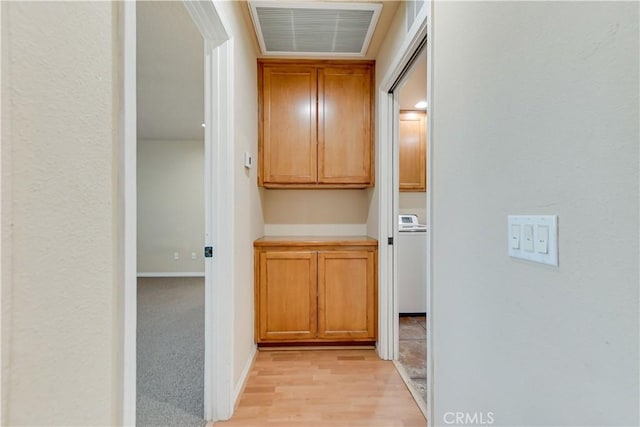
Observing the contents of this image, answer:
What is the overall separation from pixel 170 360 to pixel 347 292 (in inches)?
57.1

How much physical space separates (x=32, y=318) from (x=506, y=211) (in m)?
1.12

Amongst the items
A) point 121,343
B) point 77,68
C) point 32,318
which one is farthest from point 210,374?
point 77,68

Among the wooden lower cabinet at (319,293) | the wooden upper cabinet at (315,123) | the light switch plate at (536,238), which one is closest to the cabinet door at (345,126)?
the wooden upper cabinet at (315,123)

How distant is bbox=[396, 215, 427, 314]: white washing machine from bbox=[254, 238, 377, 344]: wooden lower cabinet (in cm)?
86

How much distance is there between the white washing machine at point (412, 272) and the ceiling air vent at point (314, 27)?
6.03 feet

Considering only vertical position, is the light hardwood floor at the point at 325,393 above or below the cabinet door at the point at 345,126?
below

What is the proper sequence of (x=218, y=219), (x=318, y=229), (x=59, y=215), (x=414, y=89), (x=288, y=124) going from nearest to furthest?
(x=59, y=215) < (x=218, y=219) < (x=288, y=124) < (x=318, y=229) < (x=414, y=89)

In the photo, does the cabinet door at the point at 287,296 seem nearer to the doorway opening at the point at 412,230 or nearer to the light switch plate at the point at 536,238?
the doorway opening at the point at 412,230

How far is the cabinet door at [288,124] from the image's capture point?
107 inches

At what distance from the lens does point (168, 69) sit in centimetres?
299

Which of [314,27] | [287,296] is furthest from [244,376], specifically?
[314,27]

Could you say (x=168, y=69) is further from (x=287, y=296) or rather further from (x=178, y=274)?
(x=178, y=274)

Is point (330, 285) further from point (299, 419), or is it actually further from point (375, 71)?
point (375, 71)

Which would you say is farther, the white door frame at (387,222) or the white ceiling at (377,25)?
the white door frame at (387,222)
